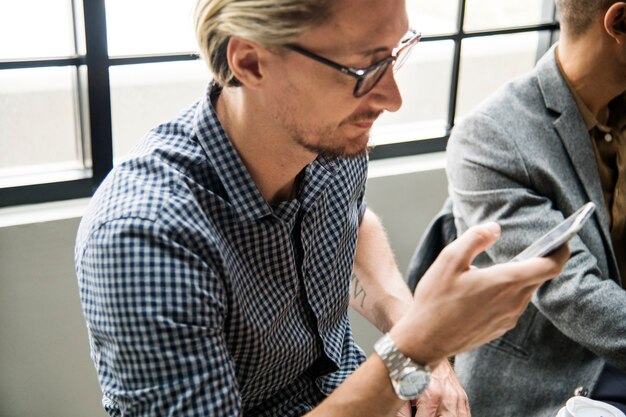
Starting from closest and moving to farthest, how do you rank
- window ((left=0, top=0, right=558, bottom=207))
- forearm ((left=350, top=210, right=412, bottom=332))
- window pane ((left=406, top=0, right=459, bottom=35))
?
forearm ((left=350, top=210, right=412, bottom=332)) < window ((left=0, top=0, right=558, bottom=207)) < window pane ((left=406, top=0, right=459, bottom=35))

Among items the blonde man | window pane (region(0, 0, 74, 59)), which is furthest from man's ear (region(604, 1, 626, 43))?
window pane (region(0, 0, 74, 59))

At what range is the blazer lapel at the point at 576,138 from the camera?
1685 mm

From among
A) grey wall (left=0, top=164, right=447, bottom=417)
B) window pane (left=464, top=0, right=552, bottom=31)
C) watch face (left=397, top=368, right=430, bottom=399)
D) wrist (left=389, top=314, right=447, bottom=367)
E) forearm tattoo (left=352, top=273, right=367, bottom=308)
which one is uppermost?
window pane (left=464, top=0, right=552, bottom=31)

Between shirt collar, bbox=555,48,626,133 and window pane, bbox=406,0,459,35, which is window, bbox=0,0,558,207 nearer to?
window pane, bbox=406,0,459,35

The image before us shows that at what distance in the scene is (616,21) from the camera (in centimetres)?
162

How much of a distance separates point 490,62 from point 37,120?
4.53ft

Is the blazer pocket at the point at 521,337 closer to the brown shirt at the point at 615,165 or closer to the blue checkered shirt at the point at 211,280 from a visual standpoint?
the brown shirt at the point at 615,165

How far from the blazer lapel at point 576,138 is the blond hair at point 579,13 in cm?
9

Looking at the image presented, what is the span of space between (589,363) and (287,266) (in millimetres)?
774

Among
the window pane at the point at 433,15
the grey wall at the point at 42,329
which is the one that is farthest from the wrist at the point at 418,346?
the window pane at the point at 433,15

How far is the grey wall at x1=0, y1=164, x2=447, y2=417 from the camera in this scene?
1.77 m

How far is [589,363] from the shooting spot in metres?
1.71

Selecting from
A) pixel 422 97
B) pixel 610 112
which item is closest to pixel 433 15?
pixel 422 97

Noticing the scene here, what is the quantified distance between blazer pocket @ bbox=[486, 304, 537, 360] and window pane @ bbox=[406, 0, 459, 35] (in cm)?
→ 92
